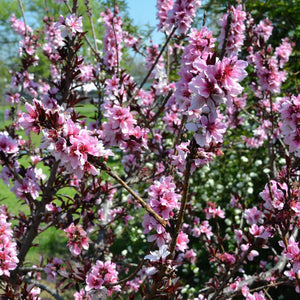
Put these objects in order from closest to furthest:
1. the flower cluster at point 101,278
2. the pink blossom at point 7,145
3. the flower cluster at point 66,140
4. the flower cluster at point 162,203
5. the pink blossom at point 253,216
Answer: the flower cluster at point 66,140
the flower cluster at point 162,203
the flower cluster at point 101,278
the pink blossom at point 7,145
the pink blossom at point 253,216

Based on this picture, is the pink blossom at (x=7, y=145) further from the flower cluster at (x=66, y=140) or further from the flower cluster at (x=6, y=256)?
the flower cluster at (x=66, y=140)

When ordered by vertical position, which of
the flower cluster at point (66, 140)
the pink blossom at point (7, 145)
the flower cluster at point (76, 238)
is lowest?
the flower cluster at point (76, 238)

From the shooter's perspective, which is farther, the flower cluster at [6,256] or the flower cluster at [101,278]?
the flower cluster at [6,256]

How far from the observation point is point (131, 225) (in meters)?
5.61

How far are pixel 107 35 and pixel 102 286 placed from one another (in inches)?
110

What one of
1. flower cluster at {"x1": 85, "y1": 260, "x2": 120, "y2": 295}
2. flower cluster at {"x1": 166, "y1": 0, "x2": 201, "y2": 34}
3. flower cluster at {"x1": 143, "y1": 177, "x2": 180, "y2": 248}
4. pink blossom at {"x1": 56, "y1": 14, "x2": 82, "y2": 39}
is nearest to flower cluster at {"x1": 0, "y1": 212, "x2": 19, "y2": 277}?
flower cluster at {"x1": 85, "y1": 260, "x2": 120, "y2": 295}

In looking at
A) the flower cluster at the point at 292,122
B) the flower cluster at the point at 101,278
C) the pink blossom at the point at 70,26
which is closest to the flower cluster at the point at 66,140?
the flower cluster at the point at 101,278

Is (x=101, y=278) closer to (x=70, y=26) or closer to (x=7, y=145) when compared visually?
(x=7, y=145)

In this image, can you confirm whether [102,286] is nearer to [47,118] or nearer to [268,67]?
[47,118]

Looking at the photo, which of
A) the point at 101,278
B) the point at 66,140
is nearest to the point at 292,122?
the point at 66,140

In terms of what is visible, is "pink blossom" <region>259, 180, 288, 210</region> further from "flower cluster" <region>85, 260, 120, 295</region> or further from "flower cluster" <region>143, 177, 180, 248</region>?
"flower cluster" <region>85, 260, 120, 295</region>

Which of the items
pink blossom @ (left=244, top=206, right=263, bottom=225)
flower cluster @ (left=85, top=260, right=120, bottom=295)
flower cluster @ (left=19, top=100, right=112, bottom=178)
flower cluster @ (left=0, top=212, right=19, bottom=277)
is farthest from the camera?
pink blossom @ (left=244, top=206, right=263, bottom=225)

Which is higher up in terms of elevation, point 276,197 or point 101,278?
point 276,197

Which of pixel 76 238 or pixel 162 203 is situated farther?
pixel 76 238
